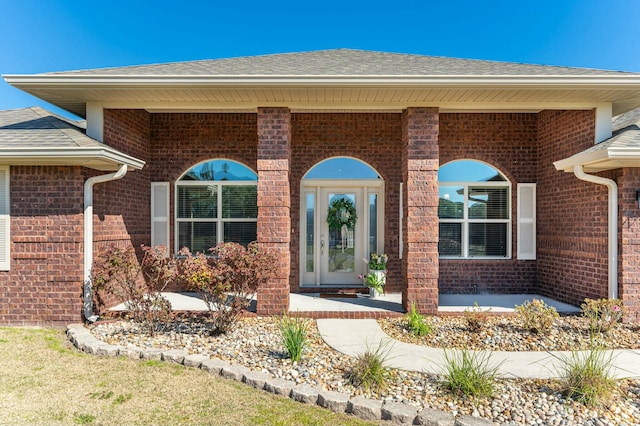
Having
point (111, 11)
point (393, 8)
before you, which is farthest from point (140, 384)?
point (111, 11)

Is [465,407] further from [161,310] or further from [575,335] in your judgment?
[161,310]

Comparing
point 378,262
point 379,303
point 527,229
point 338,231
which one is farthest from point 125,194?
point 527,229

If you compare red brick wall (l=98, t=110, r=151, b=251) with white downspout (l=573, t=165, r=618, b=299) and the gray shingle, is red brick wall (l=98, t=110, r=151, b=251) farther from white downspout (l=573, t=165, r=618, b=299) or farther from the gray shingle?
white downspout (l=573, t=165, r=618, b=299)

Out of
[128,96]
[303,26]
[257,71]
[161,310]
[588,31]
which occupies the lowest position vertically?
[161,310]

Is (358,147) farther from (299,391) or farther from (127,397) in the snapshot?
(127,397)

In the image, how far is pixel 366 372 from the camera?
12.0 ft

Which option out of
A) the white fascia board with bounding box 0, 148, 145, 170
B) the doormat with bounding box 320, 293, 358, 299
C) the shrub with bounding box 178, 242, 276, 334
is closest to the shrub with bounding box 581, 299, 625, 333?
the doormat with bounding box 320, 293, 358, 299

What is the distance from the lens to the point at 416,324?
5.34 meters

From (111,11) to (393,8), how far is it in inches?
453

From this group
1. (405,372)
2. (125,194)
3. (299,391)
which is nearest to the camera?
(299,391)

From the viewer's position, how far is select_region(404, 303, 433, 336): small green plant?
5254 mm

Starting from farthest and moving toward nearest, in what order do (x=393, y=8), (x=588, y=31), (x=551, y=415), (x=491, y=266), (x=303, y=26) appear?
(x=303, y=26)
(x=588, y=31)
(x=393, y=8)
(x=491, y=266)
(x=551, y=415)

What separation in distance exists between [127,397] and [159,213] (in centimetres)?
489

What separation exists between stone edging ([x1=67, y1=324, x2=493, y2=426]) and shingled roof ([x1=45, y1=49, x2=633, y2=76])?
3.99 m
